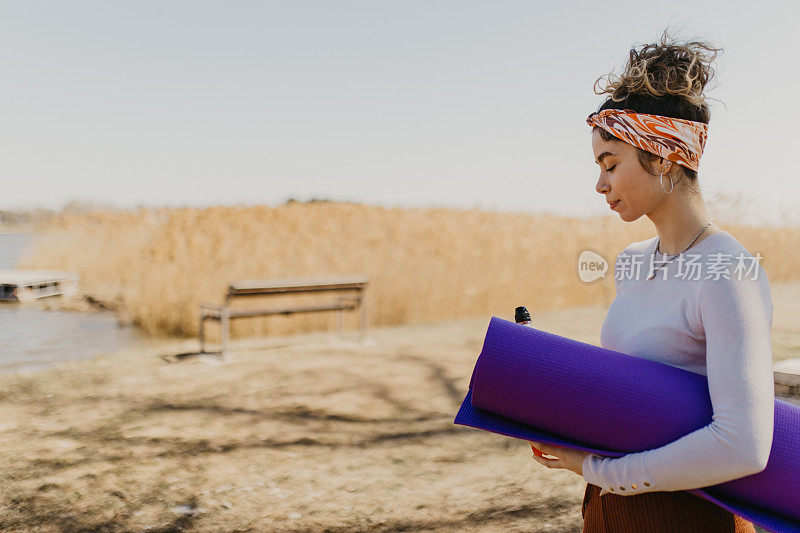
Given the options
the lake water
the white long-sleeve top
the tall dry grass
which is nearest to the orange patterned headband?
the white long-sleeve top

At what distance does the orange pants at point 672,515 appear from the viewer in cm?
112

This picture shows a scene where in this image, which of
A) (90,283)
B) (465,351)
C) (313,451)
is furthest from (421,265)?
(90,283)

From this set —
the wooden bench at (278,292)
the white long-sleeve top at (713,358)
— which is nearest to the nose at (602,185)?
the white long-sleeve top at (713,358)

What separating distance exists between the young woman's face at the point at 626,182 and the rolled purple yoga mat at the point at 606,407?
299 millimetres

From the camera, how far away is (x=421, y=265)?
1079cm

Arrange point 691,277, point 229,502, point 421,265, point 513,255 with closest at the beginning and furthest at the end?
point 691,277, point 229,502, point 421,265, point 513,255

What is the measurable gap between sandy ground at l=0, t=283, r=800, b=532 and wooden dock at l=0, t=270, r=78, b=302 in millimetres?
10337

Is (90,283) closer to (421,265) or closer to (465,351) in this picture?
(421,265)

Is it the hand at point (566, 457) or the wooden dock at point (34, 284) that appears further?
the wooden dock at point (34, 284)

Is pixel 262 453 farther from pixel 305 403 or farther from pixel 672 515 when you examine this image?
pixel 672 515

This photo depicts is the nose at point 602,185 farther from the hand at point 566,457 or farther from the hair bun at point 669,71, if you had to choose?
the hand at point 566,457

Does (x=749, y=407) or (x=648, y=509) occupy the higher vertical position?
(x=749, y=407)

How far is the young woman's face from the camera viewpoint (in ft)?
3.67

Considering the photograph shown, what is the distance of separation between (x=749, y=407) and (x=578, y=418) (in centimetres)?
27
